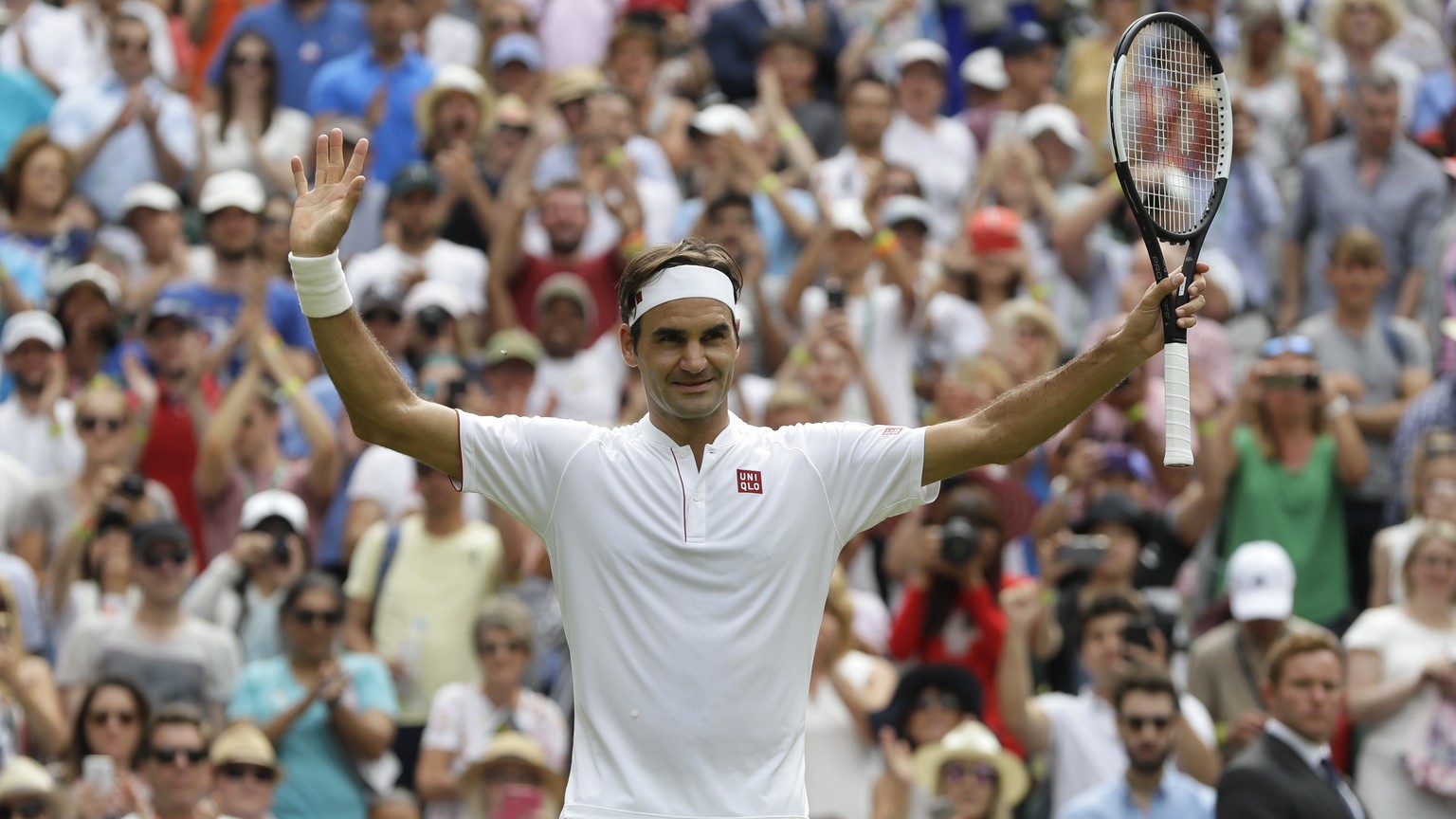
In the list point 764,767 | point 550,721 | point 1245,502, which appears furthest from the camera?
point 1245,502

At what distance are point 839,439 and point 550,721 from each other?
4.84 metres

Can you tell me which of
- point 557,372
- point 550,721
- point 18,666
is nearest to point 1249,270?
point 557,372

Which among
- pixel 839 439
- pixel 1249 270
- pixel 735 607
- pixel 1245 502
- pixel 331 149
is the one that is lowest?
pixel 735 607

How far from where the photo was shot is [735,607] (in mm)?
5828

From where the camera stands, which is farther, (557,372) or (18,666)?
(557,372)

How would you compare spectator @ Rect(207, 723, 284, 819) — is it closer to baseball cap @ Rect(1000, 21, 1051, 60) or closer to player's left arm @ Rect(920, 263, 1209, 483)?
player's left arm @ Rect(920, 263, 1209, 483)

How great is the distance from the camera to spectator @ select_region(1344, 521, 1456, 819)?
34.1ft

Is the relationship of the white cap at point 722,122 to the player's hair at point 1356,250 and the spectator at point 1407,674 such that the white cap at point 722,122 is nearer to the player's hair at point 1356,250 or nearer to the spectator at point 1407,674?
the player's hair at point 1356,250

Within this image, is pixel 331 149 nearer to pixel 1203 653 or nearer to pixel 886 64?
pixel 1203 653

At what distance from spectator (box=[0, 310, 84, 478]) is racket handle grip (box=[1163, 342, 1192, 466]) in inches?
312

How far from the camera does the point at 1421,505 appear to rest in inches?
452

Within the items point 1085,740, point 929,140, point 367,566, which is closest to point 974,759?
point 1085,740

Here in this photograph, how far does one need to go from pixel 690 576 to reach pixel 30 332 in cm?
766

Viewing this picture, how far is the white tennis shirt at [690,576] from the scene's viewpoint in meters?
5.76
